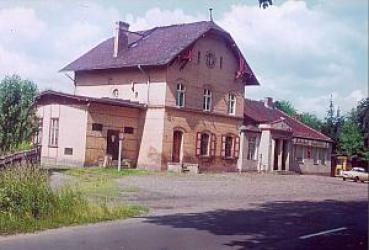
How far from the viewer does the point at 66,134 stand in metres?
32.0


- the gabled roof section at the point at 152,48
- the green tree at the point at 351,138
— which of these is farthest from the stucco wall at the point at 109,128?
the green tree at the point at 351,138

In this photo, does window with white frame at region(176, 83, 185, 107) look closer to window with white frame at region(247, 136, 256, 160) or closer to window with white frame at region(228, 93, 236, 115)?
window with white frame at region(228, 93, 236, 115)

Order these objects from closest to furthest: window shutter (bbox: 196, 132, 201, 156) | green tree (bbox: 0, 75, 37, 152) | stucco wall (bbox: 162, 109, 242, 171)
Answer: green tree (bbox: 0, 75, 37, 152)
stucco wall (bbox: 162, 109, 242, 171)
window shutter (bbox: 196, 132, 201, 156)

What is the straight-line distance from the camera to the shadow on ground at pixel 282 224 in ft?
35.3

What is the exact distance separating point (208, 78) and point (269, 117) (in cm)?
987

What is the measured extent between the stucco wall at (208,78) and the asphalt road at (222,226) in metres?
13.0

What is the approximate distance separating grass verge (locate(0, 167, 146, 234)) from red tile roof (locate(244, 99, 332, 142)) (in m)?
28.6

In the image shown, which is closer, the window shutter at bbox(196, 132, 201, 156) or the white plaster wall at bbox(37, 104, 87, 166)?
the white plaster wall at bbox(37, 104, 87, 166)

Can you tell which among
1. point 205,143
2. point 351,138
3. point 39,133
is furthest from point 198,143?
point 351,138

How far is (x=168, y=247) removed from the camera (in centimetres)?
982

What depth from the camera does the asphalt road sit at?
10188mm

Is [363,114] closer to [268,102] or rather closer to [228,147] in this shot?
[228,147]

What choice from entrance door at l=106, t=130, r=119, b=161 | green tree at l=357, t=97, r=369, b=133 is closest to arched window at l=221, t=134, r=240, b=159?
entrance door at l=106, t=130, r=119, b=161

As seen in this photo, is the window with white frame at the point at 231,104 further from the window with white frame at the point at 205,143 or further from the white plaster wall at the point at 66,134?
the white plaster wall at the point at 66,134
